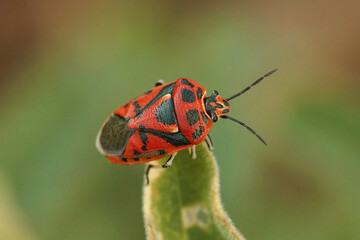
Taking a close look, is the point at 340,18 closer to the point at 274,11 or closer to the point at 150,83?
the point at 274,11

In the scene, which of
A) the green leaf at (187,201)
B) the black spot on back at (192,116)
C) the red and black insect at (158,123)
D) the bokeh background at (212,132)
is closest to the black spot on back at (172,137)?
the red and black insect at (158,123)

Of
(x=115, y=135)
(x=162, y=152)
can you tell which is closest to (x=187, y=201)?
(x=162, y=152)

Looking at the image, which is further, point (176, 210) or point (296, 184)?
point (296, 184)

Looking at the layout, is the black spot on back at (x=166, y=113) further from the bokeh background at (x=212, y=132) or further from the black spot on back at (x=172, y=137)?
the bokeh background at (x=212, y=132)

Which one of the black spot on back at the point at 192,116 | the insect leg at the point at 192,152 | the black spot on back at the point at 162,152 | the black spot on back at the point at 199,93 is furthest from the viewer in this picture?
the black spot on back at the point at 199,93

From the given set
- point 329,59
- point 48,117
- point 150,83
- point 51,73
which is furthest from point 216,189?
point 329,59

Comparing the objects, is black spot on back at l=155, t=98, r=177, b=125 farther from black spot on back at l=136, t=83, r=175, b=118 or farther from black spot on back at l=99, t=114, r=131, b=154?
black spot on back at l=99, t=114, r=131, b=154

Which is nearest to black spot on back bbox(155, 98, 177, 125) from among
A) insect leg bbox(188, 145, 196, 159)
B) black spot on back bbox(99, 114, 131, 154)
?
black spot on back bbox(99, 114, 131, 154)

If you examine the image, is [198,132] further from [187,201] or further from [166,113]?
[187,201]
